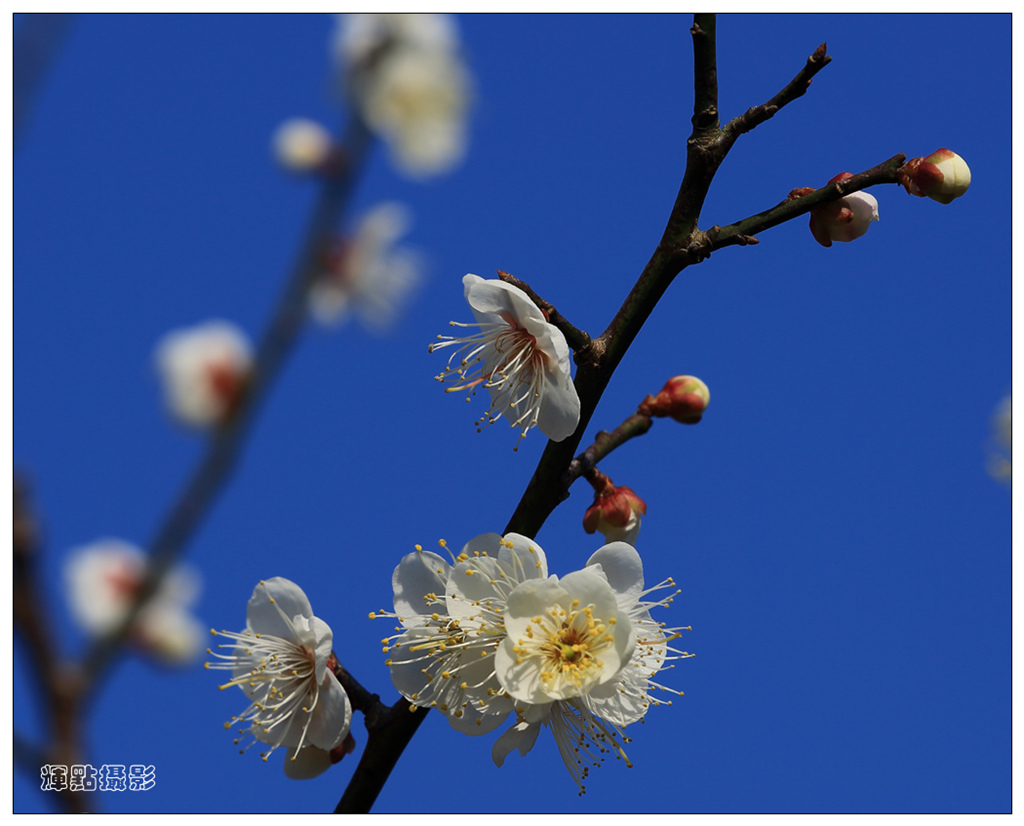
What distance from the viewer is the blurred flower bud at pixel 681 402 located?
204 centimetres

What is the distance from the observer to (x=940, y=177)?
1.75 meters

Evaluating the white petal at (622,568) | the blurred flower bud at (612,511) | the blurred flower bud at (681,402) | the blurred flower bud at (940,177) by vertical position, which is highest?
the blurred flower bud at (940,177)

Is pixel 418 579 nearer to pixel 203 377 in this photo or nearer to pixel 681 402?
pixel 681 402

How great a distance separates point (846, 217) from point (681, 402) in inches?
20.3

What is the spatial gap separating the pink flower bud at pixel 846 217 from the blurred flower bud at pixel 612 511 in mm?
694

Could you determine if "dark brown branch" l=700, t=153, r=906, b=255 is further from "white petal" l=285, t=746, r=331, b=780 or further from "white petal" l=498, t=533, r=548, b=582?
"white petal" l=285, t=746, r=331, b=780

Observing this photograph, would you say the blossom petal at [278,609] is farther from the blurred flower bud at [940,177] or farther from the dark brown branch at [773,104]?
the blurred flower bud at [940,177]

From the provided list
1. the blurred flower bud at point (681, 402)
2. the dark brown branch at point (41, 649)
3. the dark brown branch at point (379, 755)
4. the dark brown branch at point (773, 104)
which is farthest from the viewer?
the blurred flower bud at point (681, 402)

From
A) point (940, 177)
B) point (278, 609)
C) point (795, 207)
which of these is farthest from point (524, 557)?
point (940, 177)

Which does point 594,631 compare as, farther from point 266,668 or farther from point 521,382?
point 266,668

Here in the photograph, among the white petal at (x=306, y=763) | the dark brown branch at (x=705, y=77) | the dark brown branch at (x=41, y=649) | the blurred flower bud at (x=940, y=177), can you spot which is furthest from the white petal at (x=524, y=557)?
the dark brown branch at (x=41, y=649)

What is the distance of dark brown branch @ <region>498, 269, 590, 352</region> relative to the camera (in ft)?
5.63

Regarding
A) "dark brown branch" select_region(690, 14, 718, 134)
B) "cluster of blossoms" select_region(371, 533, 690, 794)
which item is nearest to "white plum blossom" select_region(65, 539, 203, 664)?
"cluster of blossoms" select_region(371, 533, 690, 794)

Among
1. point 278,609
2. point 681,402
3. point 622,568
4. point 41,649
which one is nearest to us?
point 41,649
